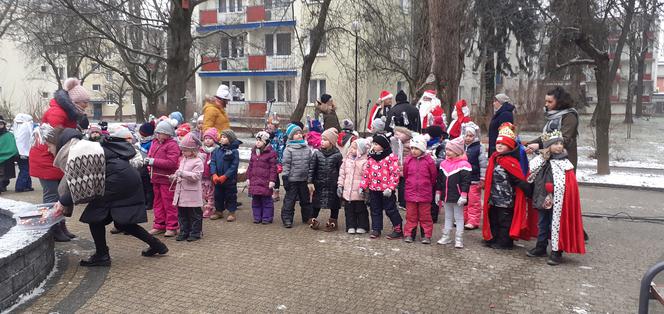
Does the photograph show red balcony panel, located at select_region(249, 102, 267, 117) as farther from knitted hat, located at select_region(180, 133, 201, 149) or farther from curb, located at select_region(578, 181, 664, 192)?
knitted hat, located at select_region(180, 133, 201, 149)

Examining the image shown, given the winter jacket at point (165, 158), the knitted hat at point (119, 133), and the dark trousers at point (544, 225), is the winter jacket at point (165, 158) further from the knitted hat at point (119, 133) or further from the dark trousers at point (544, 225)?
the dark trousers at point (544, 225)

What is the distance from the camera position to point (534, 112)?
27375 mm

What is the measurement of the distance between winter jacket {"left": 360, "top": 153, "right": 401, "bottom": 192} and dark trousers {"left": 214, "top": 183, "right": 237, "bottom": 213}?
2426 millimetres

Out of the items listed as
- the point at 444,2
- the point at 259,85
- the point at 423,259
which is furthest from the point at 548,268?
the point at 259,85

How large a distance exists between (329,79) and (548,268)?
2626cm

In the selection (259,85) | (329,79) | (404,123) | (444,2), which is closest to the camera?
(404,123)

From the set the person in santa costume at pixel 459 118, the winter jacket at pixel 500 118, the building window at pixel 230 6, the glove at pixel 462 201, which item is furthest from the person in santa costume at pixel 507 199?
the building window at pixel 230 6

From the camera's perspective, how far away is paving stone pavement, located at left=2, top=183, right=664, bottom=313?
477cm

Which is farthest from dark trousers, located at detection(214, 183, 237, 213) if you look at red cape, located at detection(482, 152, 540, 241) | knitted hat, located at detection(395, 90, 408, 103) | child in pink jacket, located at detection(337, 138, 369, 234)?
red cape, located at detection(482, 152, 540, 241)

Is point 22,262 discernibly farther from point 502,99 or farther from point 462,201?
point 502,99

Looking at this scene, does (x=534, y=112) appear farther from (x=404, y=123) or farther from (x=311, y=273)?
(x=311, y=273)

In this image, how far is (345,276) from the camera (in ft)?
18.1

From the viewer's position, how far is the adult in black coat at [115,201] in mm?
5441

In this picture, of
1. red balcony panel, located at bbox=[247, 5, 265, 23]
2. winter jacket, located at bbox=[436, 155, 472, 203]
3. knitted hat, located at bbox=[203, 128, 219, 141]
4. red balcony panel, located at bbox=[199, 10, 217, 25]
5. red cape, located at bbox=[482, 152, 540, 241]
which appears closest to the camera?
red cape, located at bbox=[482, 152, 540, 241]
